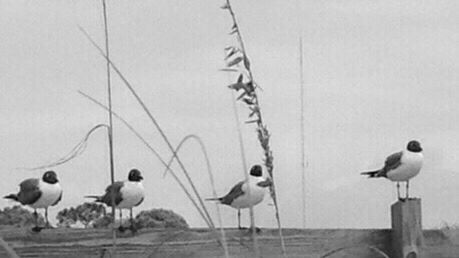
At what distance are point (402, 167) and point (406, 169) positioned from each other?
0.02 meters

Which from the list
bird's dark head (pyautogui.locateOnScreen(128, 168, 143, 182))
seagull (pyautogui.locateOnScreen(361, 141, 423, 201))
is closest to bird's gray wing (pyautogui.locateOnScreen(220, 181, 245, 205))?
bird's dark head (pyautogui.locateOnScreen(128, 168, 143, 182))

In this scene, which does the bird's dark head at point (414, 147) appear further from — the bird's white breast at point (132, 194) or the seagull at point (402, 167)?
the bird's white breast at point (132, 194)

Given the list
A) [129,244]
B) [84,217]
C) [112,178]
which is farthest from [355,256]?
[112,178]

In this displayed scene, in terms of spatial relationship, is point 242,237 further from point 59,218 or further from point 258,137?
point 258,137

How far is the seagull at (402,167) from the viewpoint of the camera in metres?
5.92

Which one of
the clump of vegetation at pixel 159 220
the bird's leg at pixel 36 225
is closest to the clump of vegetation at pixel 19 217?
the bird's leg at pixel 36 225

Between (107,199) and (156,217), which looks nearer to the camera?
(107,199)

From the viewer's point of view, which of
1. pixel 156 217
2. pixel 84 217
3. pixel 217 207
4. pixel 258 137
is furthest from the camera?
pixel 156 217

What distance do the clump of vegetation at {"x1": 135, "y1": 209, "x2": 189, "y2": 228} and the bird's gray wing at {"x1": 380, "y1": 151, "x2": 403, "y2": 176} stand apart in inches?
48.0

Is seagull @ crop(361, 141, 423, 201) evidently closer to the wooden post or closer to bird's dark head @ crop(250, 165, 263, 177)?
the wooden post

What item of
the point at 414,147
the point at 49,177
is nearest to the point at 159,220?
the point at 49,177

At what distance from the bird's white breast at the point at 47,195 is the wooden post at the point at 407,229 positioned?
169 cm

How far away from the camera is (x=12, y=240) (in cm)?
462

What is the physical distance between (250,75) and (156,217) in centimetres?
439
